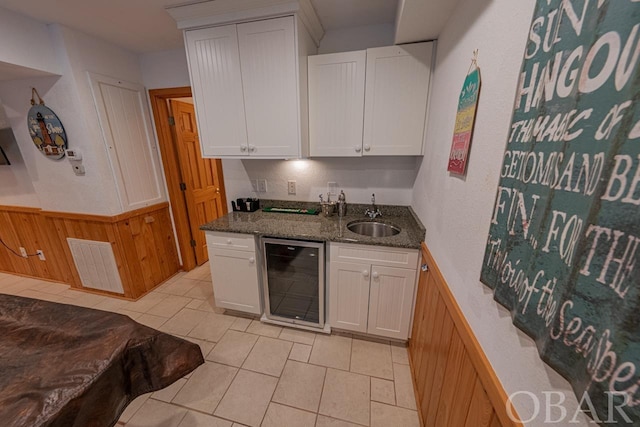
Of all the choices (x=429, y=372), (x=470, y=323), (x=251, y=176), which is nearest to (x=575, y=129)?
(x=470, y=323)

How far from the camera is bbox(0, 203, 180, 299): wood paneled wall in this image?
224 cm

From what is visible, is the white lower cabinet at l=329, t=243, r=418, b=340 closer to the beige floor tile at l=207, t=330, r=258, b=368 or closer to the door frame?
the beige floor tile at l=207, t=330, r=258, b=368

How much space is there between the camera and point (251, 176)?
237cm

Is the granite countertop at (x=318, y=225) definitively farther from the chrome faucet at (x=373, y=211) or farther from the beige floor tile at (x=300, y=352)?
the beige floor tile at (x=300, y=352)

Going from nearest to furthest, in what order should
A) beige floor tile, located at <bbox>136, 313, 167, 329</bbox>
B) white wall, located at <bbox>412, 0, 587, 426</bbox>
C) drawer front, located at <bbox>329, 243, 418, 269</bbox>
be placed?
white wall, located at <bbox>412, 0, 587, 426</bbox>, drawer front, located at <bbox>329, 243, 418, 269</bbox>, beige floor tile, located at <bbox>136, 313, 167, 329</bbox>

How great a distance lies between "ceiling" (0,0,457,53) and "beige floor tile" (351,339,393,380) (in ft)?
7.33

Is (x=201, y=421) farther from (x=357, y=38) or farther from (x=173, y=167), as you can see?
(x=357, y=38)

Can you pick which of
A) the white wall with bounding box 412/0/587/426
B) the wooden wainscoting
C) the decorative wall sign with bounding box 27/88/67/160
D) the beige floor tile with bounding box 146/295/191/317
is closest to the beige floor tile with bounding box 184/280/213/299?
the beige floor tile with bounding box 146/295/191/317

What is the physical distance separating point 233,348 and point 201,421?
0.50 metres

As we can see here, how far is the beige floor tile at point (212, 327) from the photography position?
194cm

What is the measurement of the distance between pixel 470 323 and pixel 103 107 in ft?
10.2

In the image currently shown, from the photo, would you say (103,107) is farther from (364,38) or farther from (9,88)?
(364,38)

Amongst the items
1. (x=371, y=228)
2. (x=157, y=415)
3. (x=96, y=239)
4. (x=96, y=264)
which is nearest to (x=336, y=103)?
(x=371, y=228)

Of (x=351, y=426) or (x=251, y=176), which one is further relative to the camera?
(x=251, y=176)
